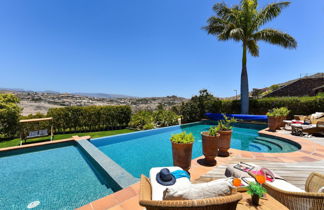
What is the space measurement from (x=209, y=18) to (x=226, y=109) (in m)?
8.21

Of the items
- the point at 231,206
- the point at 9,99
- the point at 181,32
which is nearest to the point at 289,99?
the point at 181,32

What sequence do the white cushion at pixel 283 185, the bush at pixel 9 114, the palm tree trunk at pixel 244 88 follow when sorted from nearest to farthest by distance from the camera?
1. the white cushion at pixel 283 185
2. the bush at pixel 9 114
3. the palm tree trunk at pixel 244 88

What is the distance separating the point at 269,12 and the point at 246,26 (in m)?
1.76

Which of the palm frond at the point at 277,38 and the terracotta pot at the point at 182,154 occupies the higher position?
the palm frond at the point at 277,38

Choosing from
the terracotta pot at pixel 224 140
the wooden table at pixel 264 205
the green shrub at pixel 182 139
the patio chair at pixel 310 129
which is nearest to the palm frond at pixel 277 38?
the patio chair at pixel 310 129

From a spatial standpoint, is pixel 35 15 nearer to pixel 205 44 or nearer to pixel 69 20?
pixel 69 20

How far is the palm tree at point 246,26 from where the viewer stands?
1048 cm

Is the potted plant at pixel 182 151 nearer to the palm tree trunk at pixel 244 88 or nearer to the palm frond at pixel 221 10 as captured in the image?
the palm tree trunk at pixel 244 88

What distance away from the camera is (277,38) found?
10609mm

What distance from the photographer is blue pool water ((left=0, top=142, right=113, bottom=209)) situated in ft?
9.11

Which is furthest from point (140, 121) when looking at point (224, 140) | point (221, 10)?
point (221, 10)

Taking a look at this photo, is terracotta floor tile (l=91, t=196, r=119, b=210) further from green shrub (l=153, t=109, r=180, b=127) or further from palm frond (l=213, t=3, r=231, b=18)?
palm frond (l=213, t=3, r=231, b=18)

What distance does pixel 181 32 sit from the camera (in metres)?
14.1

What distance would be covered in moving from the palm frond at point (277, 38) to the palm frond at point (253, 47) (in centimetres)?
52
